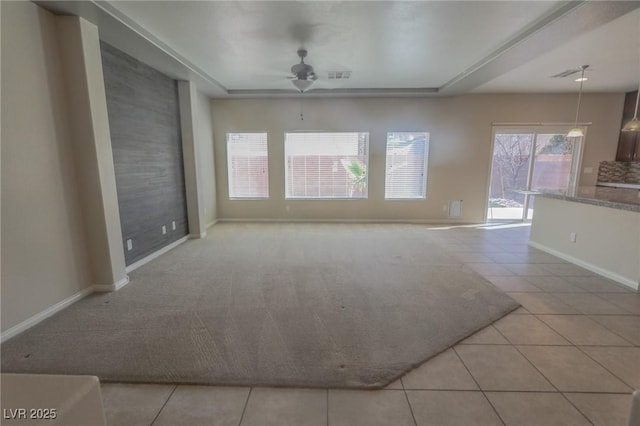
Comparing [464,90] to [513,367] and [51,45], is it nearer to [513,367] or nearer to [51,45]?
[513,367]

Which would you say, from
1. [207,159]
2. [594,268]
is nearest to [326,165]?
[207,159]

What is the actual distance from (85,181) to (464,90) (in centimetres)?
595

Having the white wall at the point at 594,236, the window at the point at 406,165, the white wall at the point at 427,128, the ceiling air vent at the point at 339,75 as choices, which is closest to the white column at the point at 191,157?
the white wall at the point at 427,128

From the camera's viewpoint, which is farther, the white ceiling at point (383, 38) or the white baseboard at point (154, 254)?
the white baseboard at point (154, 254)

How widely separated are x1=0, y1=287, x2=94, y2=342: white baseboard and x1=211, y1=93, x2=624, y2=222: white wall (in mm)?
3633

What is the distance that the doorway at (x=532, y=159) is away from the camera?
581cm

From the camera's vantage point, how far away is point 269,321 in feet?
7.93

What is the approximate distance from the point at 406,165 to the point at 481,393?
4.96 meters

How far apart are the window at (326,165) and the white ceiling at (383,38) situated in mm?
1382

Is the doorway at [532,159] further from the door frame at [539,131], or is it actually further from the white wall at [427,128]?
the white wall at [427,128]

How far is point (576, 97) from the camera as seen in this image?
18.4 feet

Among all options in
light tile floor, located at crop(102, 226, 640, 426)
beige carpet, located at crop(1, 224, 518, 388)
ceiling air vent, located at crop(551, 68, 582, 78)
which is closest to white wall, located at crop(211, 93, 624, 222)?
ceiling air vent, located at crop(551, 68, 582, 78)

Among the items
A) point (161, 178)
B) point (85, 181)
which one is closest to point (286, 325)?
point (85, 181)

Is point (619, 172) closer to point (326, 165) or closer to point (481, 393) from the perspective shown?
point (326, 165)
